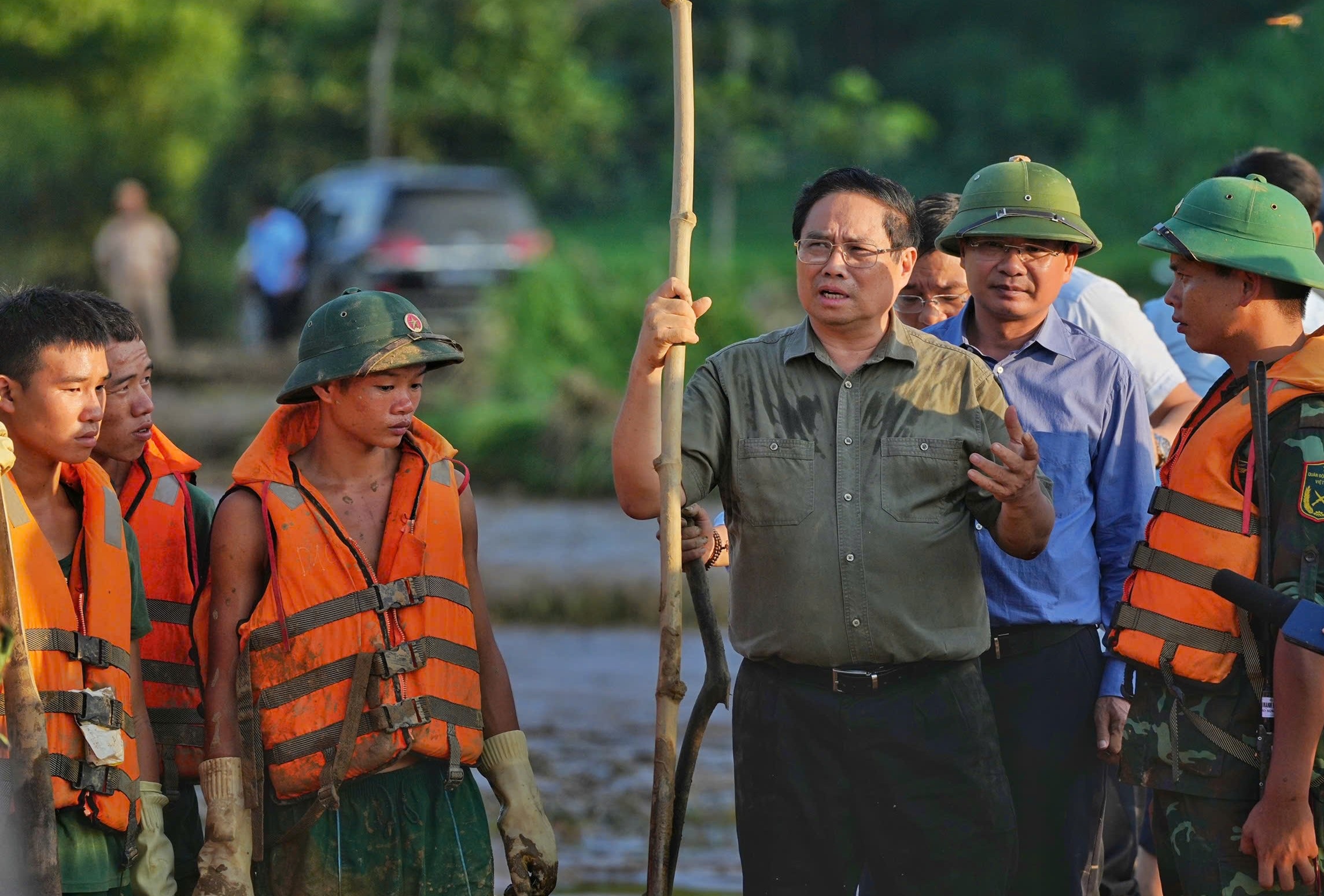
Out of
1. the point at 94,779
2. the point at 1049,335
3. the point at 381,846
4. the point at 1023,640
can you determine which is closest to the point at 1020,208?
the point at 1049,335

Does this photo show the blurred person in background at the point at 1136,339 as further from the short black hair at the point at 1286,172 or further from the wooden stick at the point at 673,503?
the wooden stick at the point at 673,503

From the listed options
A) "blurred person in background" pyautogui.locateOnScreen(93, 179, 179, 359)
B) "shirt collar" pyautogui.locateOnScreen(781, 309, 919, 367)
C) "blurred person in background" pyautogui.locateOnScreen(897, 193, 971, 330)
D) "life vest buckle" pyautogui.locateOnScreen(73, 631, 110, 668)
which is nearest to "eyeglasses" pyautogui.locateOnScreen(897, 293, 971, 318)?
"blurred person in background" pyautogui.locateOnScreen(897, 193, 971, 330)

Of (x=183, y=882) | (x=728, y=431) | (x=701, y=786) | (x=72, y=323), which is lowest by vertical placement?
(x=701, y=786)

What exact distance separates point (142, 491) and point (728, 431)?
1.41 meters

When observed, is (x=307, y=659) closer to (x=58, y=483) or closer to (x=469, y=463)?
(x=58, y=483)

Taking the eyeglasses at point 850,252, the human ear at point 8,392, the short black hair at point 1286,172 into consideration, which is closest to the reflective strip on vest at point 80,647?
the human ear at point 8,392

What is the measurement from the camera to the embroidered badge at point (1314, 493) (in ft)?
11.5

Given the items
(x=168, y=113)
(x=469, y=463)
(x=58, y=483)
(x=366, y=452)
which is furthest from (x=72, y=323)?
(x=168, y=113)

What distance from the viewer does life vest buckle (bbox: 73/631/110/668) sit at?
11.6 ft

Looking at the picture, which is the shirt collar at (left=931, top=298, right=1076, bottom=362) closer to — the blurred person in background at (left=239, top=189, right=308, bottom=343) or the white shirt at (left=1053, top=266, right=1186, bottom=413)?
the white shirt at (left=1053, top=266, right=1186, bottom=413)

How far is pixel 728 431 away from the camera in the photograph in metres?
3.92

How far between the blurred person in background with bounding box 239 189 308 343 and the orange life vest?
51.4ft

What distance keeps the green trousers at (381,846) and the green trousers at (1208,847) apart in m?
1.52

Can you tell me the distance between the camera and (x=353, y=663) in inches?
147
